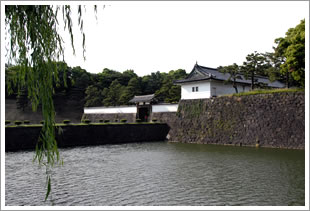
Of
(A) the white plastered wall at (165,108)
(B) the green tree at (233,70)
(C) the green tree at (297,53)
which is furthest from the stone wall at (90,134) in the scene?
(C) the green tree at (297,53)

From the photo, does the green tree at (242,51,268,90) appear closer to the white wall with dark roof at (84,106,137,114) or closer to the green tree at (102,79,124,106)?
the white wall with dark roof at (84,106,137,114)

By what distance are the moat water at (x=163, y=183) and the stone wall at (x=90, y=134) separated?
467 cm

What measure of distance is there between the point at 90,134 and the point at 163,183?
A: 445 inches

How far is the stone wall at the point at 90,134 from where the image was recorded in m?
14.3

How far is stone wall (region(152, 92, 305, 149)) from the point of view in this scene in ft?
45.3

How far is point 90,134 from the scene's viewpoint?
17234mm

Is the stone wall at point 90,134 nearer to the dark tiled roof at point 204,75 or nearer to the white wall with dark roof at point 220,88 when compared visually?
the dark tiled roof at point 204,75

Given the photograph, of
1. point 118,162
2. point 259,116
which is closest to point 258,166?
point 118,162

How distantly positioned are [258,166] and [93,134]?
1119cm

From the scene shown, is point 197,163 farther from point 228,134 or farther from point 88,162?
point 228,134

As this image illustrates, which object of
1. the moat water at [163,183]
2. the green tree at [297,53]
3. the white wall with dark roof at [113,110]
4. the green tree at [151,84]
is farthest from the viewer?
the green tree at [151,84]

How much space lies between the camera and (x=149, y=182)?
6820 millimetres

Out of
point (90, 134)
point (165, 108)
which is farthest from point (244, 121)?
point (90, 134)

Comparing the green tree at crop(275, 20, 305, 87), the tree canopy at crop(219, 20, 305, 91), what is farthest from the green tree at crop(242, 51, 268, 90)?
the green tree at crop(275, 20, 305, 87)
